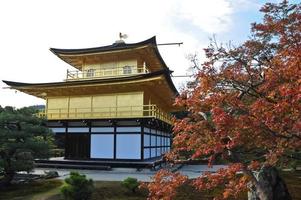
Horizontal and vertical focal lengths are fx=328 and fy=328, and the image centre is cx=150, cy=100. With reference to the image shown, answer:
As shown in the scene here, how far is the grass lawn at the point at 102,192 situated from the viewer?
14953 mm

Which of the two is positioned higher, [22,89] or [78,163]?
[22,89]

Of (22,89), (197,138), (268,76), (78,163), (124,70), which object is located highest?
(124,70)

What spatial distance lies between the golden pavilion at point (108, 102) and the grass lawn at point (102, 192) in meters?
7.60

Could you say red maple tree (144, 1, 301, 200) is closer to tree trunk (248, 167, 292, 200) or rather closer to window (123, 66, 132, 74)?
tree trunk (248, 167, 292, 200)

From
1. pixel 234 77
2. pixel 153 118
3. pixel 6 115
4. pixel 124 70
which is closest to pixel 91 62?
pixel 124 70

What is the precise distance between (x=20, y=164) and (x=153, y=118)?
10180 millimetres

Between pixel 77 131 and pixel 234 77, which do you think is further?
pixel 77 131

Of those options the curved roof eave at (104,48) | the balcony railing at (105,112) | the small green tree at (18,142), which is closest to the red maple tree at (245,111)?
the small green tree at (18,142)

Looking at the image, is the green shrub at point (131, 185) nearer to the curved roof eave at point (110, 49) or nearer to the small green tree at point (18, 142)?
the small green tree at point (18, 142)

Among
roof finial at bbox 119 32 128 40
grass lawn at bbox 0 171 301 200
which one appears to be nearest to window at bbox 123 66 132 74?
roof finial at bbox 119 32 128 40

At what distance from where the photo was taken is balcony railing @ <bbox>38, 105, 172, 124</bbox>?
24.8 m

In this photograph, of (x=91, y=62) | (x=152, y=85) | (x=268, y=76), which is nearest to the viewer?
(x=268, y=76)

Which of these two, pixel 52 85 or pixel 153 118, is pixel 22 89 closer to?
pixel 52 85

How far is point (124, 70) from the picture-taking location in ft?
96.0
